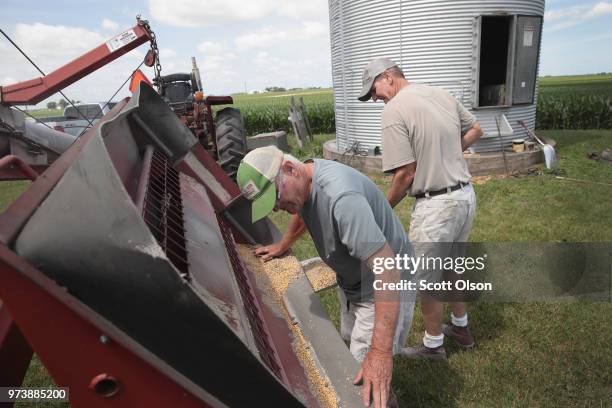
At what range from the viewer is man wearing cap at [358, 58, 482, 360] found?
270 cm

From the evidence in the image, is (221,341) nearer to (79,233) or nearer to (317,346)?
(79,233)

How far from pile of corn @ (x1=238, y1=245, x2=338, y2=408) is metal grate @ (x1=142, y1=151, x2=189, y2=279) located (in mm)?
632

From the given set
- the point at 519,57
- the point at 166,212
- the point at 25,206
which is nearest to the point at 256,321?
the point at 166,212

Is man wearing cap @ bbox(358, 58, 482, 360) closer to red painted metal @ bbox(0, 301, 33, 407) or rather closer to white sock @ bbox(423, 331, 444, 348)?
white sock @ bbox(423, 331, 444, 348)

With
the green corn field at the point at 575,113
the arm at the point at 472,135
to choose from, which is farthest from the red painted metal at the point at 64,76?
the green corn field at the point at 575,113

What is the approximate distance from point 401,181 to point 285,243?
0.93 m

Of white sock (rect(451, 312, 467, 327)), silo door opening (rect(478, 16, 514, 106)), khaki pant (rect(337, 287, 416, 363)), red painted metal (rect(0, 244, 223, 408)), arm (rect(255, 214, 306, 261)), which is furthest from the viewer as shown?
silo door opening (rect(478, 16, 514, 106))

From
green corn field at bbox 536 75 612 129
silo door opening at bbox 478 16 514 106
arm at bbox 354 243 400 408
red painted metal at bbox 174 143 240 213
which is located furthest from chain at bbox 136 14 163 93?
green corn field at bbox 536 75 612 129

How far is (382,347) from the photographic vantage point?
5.65ft

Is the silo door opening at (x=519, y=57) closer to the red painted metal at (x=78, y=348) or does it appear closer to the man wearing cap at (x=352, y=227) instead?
the man wearing cap at (x=352, y=227)

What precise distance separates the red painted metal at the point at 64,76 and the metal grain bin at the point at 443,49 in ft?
15.2

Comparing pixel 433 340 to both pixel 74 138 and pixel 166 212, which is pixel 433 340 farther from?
pixel 74 138

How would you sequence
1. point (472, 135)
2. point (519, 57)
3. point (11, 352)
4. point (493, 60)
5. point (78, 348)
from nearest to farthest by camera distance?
1. point (78, 348)
2. point (11, 352)
3. point (472, 135)
4. point (519, 57)
5. point (493, 60)

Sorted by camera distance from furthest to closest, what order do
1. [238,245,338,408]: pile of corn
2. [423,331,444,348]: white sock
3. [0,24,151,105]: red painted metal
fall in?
[0,24,151,105]: red painted metal, [423,331,444,348]: white sock, [238,245,338,408]: pile of corn
